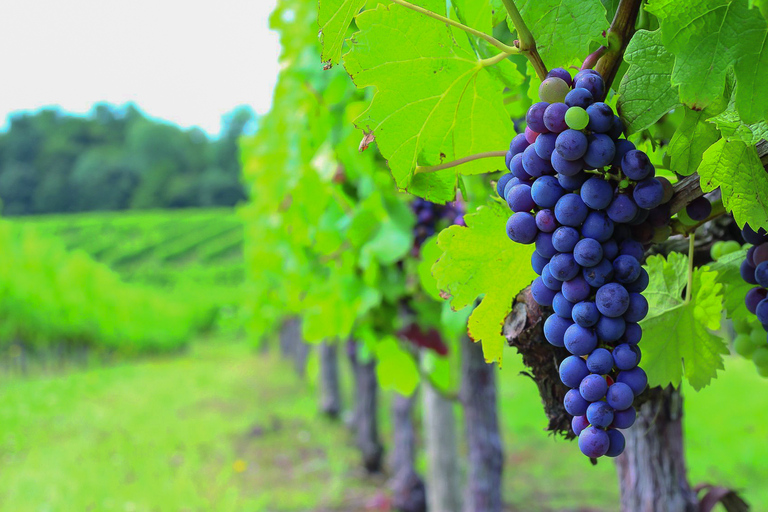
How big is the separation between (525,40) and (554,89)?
0.25 ft

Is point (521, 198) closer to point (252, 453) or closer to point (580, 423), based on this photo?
point (580, 423)

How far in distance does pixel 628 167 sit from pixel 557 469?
6.79 meters

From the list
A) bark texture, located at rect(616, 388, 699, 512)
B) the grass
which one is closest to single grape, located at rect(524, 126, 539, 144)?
bark texture, located at rect(616, 388, 699, 512)

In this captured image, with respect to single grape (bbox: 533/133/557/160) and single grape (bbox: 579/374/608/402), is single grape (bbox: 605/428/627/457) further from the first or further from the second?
single grape (bbox: 533/133/557/160)

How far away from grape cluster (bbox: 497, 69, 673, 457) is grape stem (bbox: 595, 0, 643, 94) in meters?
0.07

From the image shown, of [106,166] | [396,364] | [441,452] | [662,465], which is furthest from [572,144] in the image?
[106,166]

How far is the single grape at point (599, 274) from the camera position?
637 millimetres

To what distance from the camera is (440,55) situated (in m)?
0.76

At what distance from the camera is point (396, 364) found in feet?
12.5

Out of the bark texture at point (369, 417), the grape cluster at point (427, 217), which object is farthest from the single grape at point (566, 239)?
the bark texture at point (369, 417)

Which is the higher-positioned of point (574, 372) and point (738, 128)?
point (738, 128)

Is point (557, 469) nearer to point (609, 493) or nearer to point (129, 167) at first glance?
point (609, 493)

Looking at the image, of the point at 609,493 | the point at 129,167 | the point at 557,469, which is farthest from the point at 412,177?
the point at 129,167

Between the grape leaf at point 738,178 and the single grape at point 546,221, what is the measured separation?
0.56 ft
